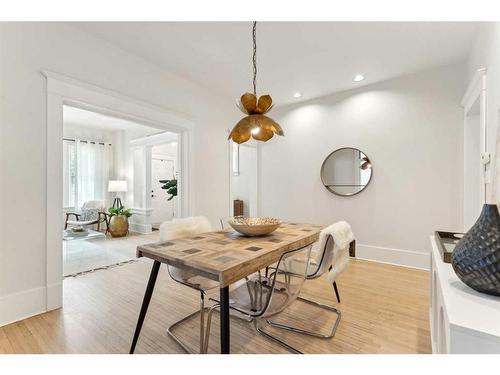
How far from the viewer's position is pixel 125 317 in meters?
2.00

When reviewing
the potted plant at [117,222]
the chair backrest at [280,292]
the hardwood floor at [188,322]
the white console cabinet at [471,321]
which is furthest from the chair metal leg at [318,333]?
the potted plant at [117,222]

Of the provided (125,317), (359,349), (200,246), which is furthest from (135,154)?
(359,349)

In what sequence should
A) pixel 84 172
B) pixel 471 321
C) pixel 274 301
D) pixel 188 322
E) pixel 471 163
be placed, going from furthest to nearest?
pixel 84 172, pixel 471 163, pixel 188 322, pixel 274 301, pixel 471 321

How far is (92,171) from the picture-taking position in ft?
18.8

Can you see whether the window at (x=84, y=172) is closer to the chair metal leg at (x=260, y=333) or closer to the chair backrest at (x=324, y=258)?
the chair metal leg at (x=260, y=333)

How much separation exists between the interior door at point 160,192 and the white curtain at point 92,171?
41.7 inches

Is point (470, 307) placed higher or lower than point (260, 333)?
higher

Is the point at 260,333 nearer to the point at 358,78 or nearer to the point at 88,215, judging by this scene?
the point at 358,78

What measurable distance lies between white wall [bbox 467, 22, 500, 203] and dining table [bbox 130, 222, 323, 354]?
1322 mm

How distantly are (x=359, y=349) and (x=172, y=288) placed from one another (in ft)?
6.03

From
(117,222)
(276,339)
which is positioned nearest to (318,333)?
(276,339)

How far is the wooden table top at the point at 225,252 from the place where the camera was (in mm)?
1222

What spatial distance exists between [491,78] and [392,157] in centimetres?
157
